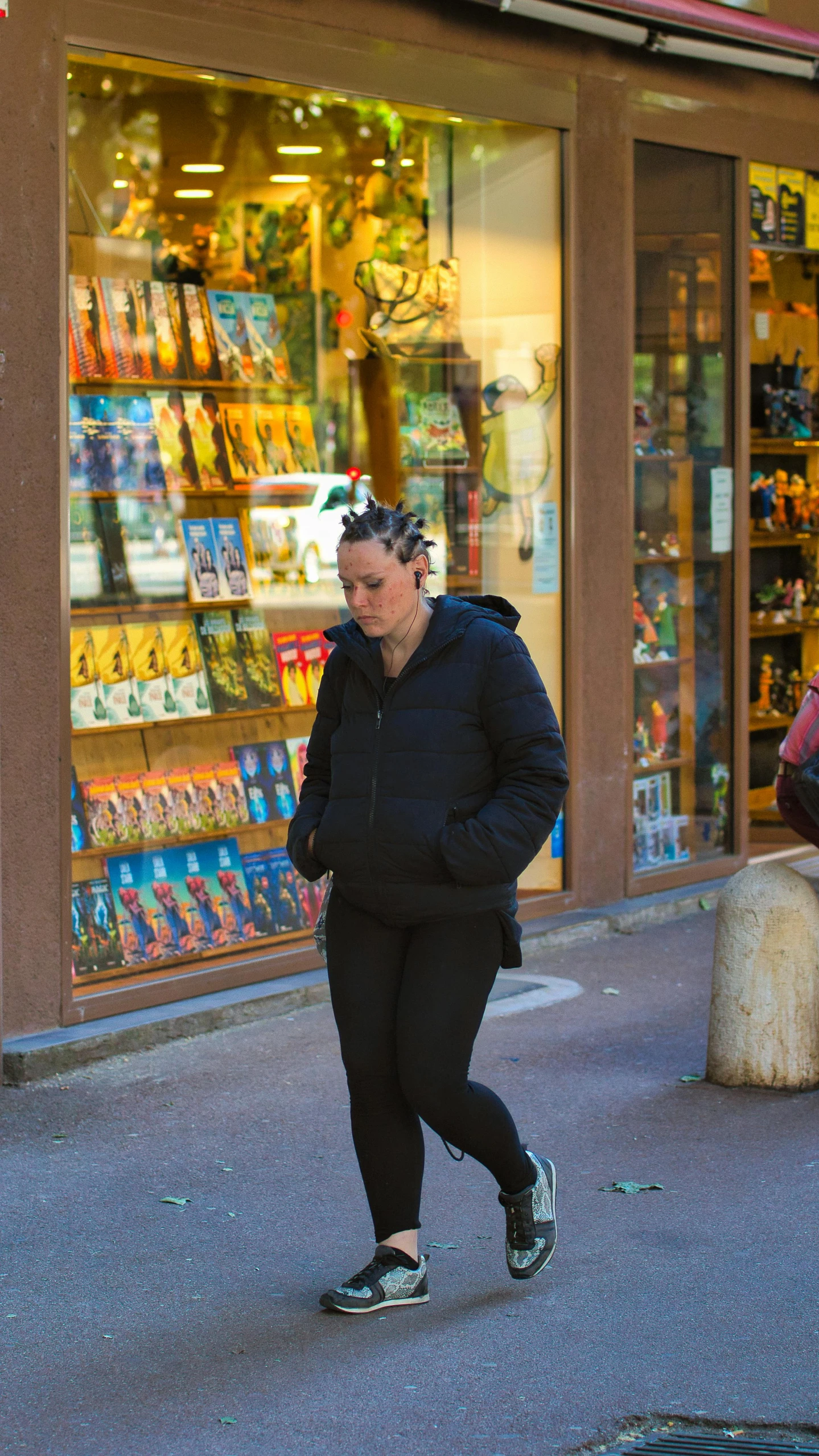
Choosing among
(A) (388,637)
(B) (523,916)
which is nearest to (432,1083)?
(A) (388,637)

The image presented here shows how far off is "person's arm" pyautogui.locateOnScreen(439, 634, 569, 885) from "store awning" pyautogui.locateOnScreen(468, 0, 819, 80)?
4364 mm

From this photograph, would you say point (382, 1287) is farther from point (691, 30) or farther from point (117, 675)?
point (691, 30)

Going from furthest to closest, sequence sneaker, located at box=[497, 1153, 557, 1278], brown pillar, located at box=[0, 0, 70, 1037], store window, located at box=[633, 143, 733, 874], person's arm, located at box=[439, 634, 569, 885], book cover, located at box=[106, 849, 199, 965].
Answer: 1. store window, located at box=[633, 143, 733, 874]
2. book cover, located at box=[106, 849, 199, 965]
3. brown pillar, located at box=[0, 0, 70, 1037]
4. sneaker, located at box=[497, 1153, 557, 1278]
5. person's arm, located at box=[439, 634, 569, 885]

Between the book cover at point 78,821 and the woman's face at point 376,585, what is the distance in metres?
2.93

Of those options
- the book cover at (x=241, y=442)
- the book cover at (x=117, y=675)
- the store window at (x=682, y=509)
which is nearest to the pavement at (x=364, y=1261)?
the book cover at (x=117, y=675)

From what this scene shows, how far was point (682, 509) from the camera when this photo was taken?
8.91 m

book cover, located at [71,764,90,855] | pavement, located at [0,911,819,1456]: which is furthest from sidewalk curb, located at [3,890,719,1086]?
book cover, located at [71,764,90,855]

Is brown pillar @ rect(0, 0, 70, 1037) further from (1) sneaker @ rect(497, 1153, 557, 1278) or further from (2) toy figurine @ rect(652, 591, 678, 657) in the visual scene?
(2) toy figurine @ rect(652, 591, 678, 657)

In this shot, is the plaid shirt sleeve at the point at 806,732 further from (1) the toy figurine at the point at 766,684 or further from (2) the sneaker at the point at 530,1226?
(1) the toy figurine at the point at 766,684

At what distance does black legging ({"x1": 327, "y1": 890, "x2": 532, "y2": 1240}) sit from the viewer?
3883mm

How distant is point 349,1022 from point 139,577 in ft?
10.7

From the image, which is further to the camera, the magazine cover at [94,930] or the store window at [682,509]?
the store window at [682,509]

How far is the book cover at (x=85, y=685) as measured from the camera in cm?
652

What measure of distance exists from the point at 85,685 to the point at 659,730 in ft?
11.2
